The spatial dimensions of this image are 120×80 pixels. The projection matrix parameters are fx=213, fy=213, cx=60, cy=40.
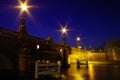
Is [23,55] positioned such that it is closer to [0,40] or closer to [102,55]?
[0,40]

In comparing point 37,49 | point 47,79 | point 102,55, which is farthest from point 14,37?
point 102,55

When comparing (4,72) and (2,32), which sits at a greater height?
(2,32)

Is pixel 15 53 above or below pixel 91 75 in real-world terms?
above

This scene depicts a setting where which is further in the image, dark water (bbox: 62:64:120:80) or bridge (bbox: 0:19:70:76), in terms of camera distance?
bridge (bbox: 0:19:70:76)

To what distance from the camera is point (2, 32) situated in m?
21.8

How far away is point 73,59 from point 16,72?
43332 mm

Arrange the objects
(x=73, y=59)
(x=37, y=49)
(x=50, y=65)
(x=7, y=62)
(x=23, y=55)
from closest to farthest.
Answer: (x=50, y=65), (x=23, y=55), (x=7, y=62), (x=37, y=49), (x=73, y=59)

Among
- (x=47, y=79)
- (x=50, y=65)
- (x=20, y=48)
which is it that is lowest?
(x=47, y=79)

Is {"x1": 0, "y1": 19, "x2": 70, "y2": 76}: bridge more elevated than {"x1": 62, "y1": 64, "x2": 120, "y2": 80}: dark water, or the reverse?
{"x1": 0, "y1": 19, "x2": 70, "y2": 76}: bridge

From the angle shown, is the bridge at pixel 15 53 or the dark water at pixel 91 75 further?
the bridge at pixel 15 53

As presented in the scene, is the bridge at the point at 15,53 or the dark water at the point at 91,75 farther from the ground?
the bridge at the point at 15,53

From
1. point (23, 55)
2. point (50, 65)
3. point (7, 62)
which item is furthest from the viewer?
point (7, 62)

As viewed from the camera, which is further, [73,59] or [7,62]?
[73,59]

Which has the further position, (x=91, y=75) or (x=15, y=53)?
(x=15, y=53)
